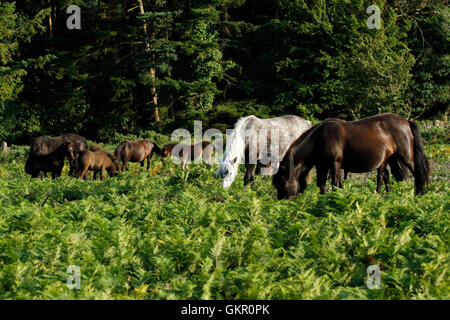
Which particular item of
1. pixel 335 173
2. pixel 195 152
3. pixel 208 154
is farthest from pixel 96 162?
pixel 335 173

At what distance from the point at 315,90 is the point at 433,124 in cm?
837

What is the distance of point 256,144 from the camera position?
41.5 feet

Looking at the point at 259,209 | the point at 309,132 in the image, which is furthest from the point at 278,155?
the point at 259,209

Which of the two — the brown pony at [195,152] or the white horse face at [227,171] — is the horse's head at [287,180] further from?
the brown pony at [195,152]

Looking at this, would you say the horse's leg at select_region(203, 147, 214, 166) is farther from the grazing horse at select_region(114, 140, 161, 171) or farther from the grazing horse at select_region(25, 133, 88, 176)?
the grazing horse at select_region(25, 133, 88, 176)

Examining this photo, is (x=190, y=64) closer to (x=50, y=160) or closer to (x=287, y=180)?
(x=50, y=160)

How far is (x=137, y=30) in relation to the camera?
123 ft

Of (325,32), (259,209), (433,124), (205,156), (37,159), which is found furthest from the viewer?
(325,32)

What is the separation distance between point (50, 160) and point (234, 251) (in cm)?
1345

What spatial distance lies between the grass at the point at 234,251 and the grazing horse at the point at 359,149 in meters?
2.15

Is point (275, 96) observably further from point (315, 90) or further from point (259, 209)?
point (259, 209)

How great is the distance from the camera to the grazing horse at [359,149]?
9914mm

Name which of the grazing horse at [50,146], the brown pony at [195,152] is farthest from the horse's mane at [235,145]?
the brown pony at [195,152]

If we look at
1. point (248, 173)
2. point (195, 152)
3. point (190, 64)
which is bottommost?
point (248, 173)
